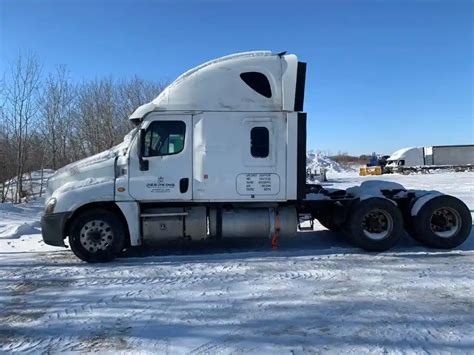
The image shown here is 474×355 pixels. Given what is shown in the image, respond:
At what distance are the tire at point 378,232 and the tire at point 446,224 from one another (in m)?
0.49

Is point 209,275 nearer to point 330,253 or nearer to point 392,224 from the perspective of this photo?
point 330,253

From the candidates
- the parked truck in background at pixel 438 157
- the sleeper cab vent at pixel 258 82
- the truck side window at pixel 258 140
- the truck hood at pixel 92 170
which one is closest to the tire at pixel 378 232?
the truck side window at pixel 258 140

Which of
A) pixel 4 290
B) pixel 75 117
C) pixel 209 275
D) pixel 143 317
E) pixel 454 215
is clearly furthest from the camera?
pixel 75 117

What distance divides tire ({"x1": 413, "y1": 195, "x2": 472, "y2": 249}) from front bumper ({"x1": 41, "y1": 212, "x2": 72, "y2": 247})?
268 inches

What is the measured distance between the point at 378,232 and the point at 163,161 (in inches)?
176

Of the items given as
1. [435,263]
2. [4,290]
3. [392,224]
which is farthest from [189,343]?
[392,224]

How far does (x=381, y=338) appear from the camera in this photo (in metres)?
4.23

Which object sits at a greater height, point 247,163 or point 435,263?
point 247,163

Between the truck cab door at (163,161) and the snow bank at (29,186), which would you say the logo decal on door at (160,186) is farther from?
the snow bank at (29,186)

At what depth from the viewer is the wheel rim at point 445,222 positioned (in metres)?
8.71

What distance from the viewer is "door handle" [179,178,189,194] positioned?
806 cm

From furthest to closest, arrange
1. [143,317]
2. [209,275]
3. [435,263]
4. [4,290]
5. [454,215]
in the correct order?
1. [454,215]
2. [435,263]
3. [209,275]
4. [4,290]
5. [143,317]

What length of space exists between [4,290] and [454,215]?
325 inches

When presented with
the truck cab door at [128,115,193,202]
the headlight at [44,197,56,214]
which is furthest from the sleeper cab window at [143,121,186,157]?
the headlight at [44,197,56,214]
